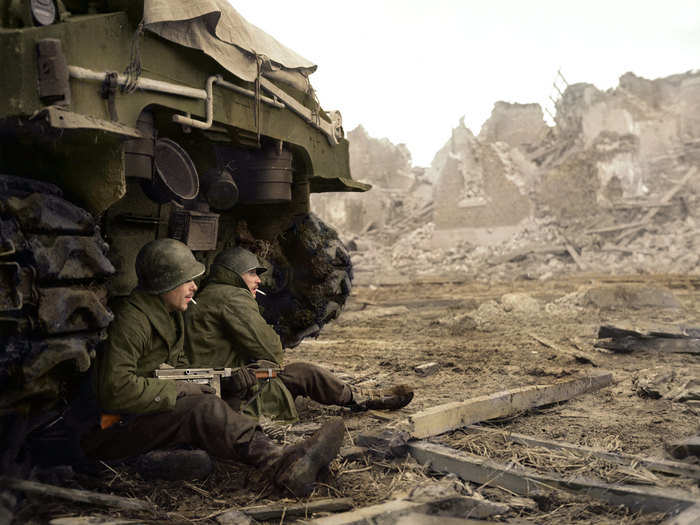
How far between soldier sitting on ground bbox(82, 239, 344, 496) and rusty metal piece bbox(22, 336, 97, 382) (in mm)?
326

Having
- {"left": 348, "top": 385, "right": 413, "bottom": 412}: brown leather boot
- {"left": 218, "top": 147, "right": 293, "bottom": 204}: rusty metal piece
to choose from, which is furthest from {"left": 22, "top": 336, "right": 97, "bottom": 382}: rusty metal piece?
{"left": 348, "top": 385, "right": 413, "bottom": 412}: brown leather boot

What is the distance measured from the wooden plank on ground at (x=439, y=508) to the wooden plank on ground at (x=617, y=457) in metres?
0.89

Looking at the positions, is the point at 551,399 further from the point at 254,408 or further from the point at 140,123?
the point at 140,123

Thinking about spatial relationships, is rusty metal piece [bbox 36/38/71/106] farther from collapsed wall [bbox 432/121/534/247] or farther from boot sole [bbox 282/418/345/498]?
collapsed wall [bbox 432/121/534/247]

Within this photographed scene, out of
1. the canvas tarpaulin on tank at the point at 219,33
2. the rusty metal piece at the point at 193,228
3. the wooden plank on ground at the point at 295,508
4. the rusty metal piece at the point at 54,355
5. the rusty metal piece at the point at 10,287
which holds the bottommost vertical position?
the wooden plank on ground at the point at 295,508

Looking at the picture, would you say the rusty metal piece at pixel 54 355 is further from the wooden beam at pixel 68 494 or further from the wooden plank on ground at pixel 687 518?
the wooden plank on ground at pixel 687 518

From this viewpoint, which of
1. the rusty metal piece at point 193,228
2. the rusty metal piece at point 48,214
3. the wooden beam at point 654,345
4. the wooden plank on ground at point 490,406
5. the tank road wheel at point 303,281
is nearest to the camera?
the rusty metal piece at point 48,214

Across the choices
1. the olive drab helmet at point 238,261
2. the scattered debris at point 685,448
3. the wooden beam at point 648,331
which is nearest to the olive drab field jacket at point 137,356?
the olive drab helmet at point 238,261

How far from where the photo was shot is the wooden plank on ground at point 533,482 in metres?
2.96

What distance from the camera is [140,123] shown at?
11.3ft

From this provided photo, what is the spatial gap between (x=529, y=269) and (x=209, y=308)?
1820cm

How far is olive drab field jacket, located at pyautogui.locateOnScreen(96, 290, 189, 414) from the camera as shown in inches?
123

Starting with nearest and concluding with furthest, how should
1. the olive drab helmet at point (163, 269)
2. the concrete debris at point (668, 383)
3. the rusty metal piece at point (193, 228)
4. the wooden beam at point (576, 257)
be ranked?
1. the olive drab helmet at point (163, 269)
2. the rusty metal piece at point (193, 228)
3. the concrete debris at point (668, 383)
4. the wooden beam at point (576, 257)

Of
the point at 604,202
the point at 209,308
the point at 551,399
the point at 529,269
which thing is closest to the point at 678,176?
the point at 604,202
